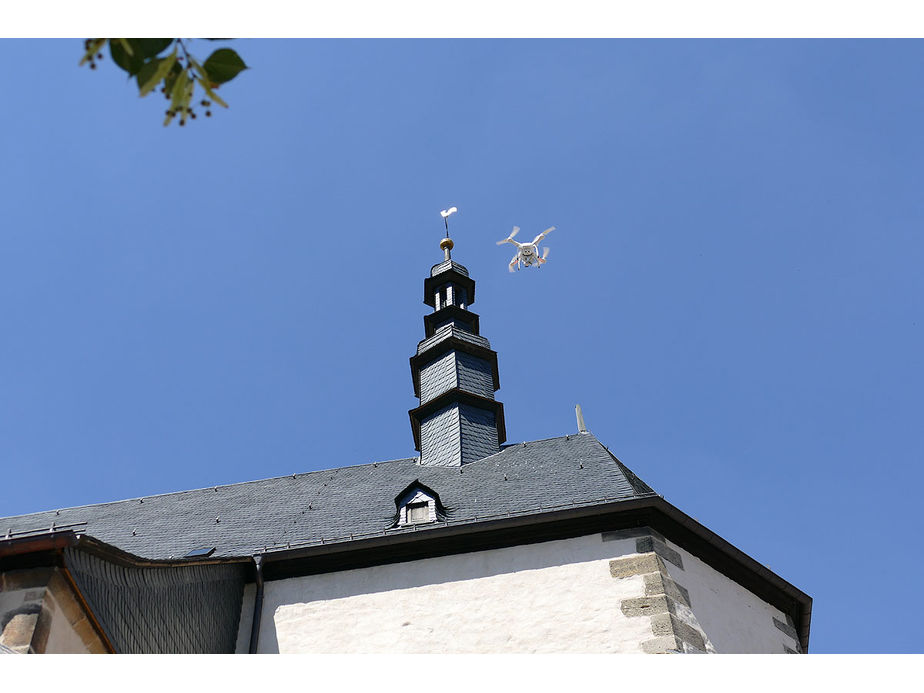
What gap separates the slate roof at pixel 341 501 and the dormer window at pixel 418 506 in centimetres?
19

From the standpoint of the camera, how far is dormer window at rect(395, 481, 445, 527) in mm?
10211

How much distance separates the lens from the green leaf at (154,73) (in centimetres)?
215

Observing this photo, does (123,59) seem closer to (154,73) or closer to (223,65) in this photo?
(154,73)

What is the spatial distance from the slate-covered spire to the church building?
5.81 feet

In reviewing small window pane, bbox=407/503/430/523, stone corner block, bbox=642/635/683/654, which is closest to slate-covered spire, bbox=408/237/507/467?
small window pane, bbox=407/503/430/523

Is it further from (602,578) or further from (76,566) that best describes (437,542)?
(76,566)

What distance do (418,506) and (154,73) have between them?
8.56m

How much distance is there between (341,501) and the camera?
1215 cm

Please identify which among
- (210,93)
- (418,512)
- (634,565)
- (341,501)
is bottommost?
(210,93)

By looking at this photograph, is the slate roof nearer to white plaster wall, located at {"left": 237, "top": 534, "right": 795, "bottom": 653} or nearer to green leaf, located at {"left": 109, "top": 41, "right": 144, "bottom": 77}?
white plaster wall, located at {"left": 237, "top": 534, "right": 795, "bottom": 653}

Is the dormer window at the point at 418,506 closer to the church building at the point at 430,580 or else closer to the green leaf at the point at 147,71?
the church building at the point at 430,580

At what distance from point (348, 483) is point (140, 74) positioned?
36.7 ft

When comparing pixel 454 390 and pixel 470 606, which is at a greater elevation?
pixel 454 390

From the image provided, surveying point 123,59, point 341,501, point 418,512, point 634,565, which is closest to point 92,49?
point 123,59
